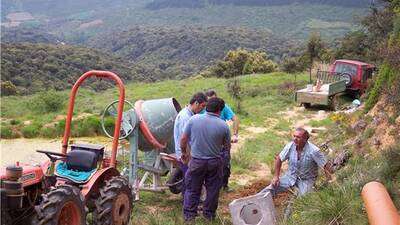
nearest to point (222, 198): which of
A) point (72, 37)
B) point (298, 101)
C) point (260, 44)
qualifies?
point (298, 101)

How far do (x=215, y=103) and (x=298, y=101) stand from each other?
44.3 feet

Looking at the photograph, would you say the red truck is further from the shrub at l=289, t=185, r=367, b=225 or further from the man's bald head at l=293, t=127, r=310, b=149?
the shrub at l=289, t=185, r=367, b=225

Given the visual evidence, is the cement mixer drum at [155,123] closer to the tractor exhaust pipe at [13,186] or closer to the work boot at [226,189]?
the work boot at [226,189]

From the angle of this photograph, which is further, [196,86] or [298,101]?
[196,86]

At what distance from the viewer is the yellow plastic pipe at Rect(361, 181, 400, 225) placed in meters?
4.76

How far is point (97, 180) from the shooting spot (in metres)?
6.12

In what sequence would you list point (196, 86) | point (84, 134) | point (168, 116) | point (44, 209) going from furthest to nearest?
point (196, 86)
point (84, 134)
point (168, 116)
point (44, 209)

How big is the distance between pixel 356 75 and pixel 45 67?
32904 mm

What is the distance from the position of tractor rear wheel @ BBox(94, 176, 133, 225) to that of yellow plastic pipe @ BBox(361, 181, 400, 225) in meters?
2.57

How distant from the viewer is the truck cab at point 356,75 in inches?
814

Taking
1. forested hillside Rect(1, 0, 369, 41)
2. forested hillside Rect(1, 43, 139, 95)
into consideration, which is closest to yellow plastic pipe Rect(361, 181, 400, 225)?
forested hillside Rect(1, 43, 139, 95)

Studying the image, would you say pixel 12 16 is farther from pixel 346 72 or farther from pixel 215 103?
pixel 215 103

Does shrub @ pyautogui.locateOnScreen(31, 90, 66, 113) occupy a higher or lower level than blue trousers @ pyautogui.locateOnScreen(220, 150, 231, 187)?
lower

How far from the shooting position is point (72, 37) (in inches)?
5684
